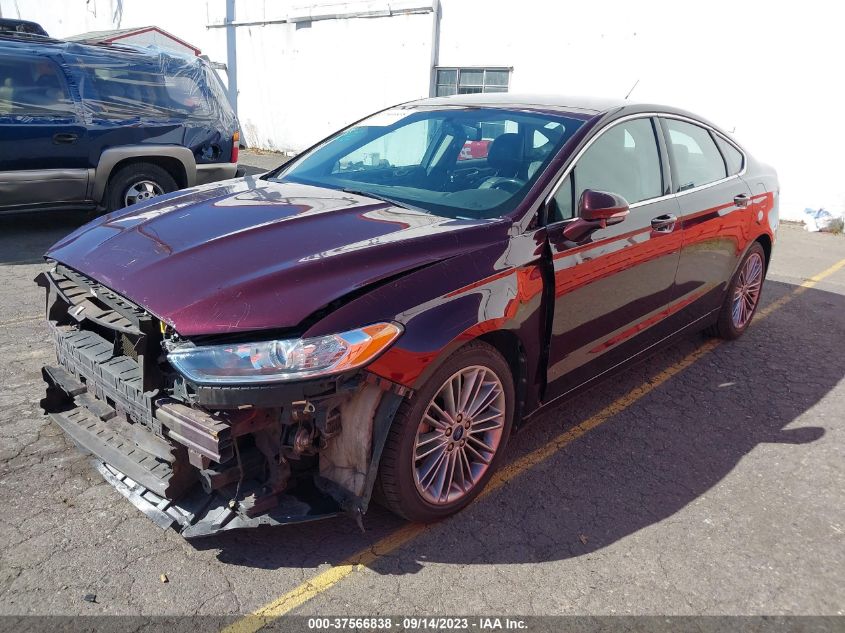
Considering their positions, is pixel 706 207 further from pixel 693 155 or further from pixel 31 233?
pixel 31 233

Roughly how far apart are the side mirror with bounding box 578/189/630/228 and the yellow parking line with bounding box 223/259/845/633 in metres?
1.27

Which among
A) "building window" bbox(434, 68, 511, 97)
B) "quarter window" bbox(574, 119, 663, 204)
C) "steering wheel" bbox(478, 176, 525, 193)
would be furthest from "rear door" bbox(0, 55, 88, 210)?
"building window" bbox(434, 68, 511, 97)

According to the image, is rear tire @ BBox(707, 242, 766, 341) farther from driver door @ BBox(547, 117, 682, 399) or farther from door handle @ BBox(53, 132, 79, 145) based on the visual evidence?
door handle @ BBox(53, 132, 79, 145)

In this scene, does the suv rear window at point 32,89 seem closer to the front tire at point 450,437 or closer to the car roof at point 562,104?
the car roof at point 562,104

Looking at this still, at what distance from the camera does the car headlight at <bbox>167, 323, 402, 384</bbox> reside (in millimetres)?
2359

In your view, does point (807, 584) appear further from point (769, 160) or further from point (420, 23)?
point (420, 23)

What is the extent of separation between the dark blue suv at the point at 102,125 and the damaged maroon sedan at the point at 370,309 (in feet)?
14.2

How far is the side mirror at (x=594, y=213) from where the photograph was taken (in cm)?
320

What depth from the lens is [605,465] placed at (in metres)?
3.60

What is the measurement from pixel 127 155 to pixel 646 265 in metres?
6.10

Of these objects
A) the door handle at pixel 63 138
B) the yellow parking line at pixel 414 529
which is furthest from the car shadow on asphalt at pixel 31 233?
the yellow parking line at pixel 414 529

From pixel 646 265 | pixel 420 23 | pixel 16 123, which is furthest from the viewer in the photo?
pixel 420 23

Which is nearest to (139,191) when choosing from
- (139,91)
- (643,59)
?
(139,91)

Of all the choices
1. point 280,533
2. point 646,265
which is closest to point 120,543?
point 280,533
